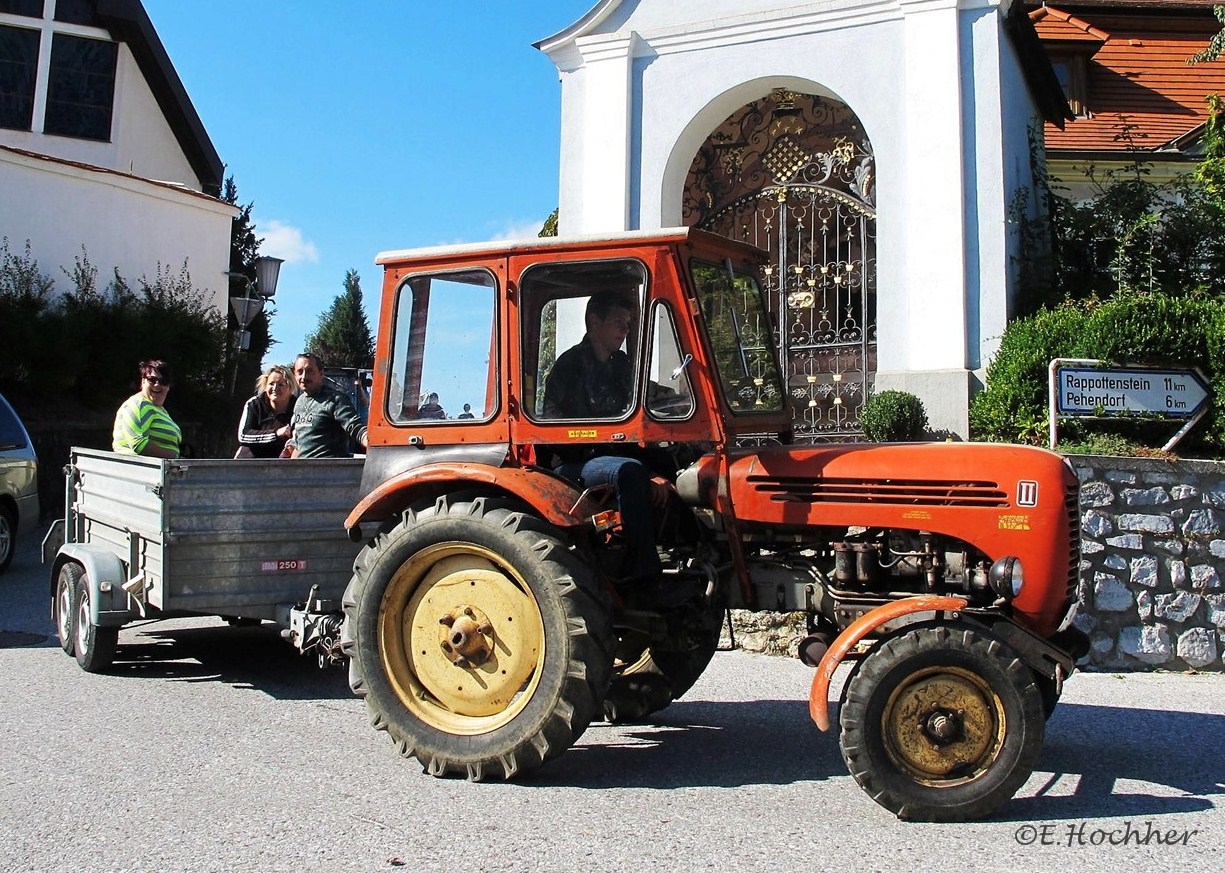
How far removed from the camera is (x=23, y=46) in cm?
Result: 2100

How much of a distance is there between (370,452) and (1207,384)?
6.31m

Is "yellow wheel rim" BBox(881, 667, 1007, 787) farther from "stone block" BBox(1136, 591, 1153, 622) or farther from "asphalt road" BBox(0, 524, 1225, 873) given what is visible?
"stone block" BBox(1136, 591, 1153, 622)

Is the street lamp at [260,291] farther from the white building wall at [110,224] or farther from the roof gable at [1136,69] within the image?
the roof gable at [1136,69]

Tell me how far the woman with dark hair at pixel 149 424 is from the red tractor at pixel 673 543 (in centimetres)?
256

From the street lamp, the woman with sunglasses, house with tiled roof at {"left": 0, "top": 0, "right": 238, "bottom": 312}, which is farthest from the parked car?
the street lamp

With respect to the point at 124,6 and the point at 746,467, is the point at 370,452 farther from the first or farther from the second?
the point at 124,6

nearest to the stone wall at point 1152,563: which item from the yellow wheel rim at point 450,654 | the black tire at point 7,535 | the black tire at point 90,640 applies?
the yellow wheel rim at point 450,654

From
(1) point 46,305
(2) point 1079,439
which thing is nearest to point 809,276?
(2) point 1079,439

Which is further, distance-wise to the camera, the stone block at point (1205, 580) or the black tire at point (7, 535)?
the black tire at point (7, 535)

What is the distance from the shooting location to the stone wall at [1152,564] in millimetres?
7395

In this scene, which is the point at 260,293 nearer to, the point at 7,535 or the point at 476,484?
the point at 7,535

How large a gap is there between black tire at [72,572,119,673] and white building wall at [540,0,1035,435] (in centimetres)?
712

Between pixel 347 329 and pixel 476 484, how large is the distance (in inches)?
1720

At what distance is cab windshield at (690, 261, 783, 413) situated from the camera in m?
5.14
